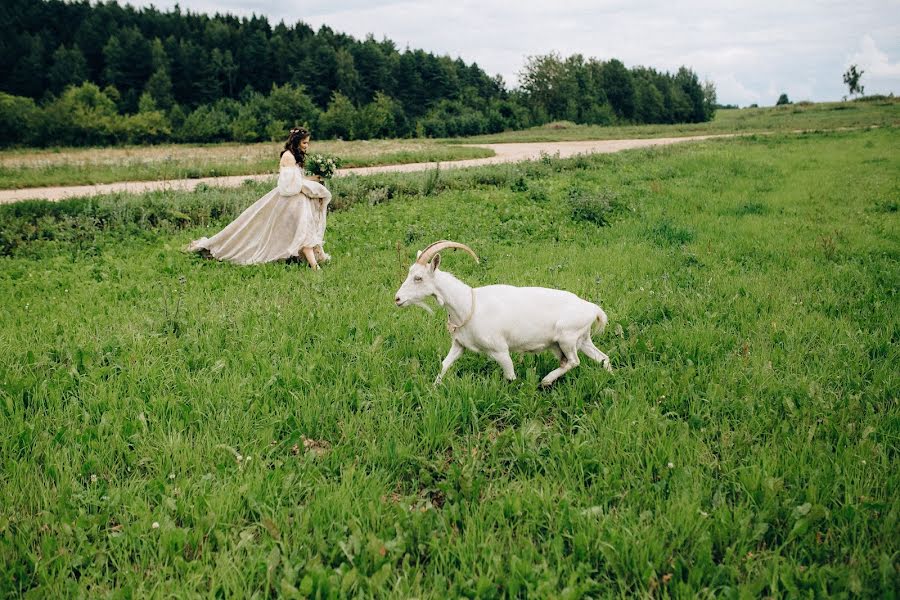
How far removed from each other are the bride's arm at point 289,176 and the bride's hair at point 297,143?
8 cm

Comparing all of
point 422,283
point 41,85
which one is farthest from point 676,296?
point 41,85

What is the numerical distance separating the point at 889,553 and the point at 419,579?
8.06 ft

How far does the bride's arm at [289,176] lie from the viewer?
33.1 ft

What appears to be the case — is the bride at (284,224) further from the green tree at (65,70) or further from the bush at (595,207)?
the green tree at (65,70)

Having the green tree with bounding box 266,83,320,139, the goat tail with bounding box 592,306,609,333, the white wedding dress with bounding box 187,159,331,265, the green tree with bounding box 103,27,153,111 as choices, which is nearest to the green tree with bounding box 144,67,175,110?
the green tree with bounding box 103,27,153,111

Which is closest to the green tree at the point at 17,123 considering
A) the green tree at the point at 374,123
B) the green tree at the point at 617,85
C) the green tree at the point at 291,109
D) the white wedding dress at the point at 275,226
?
the green tree at the point at 291,109

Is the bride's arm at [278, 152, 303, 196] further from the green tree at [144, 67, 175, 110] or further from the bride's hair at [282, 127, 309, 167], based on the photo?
the green tree at [144, 67, 175, 110]

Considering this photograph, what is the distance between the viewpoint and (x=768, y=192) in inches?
611

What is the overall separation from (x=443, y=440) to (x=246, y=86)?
91146 millimetres

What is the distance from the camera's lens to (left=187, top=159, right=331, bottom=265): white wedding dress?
10086 millimetres

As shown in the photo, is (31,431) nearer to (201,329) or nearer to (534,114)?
(201,329)

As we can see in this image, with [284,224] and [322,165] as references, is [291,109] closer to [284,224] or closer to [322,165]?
[322,165]

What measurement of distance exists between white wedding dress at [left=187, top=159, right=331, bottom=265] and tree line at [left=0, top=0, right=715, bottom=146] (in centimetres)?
4446

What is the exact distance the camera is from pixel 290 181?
10.1m
